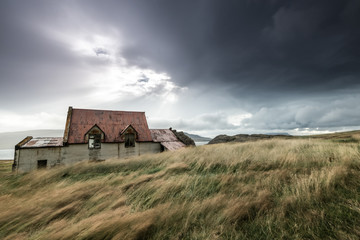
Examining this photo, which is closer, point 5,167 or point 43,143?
point 43,143

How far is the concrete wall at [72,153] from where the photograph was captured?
15328 mm

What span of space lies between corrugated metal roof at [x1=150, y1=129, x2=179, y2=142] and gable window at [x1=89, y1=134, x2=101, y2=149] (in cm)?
687

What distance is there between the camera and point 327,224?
2260 millimetres

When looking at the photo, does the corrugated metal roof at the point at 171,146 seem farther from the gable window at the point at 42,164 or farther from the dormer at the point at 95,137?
the gable window at the point at 42,164

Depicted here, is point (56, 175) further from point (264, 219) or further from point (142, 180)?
point (264, 219)

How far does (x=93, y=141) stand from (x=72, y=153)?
2.38m

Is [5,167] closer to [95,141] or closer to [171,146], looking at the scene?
[95,141]

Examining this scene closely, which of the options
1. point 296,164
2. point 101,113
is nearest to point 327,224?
point 296,164

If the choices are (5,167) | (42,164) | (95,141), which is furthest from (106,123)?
(5,167)

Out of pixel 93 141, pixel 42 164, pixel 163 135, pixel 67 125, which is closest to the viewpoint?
pixel 42 164

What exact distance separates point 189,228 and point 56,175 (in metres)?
8.44

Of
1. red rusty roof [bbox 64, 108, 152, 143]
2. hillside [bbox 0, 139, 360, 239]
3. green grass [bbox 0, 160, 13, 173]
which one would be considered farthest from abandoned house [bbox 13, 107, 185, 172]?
hillside [bbox 0, 139, 360, 239]

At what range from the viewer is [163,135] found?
23578 mm

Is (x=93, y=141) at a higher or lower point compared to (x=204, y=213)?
higher
